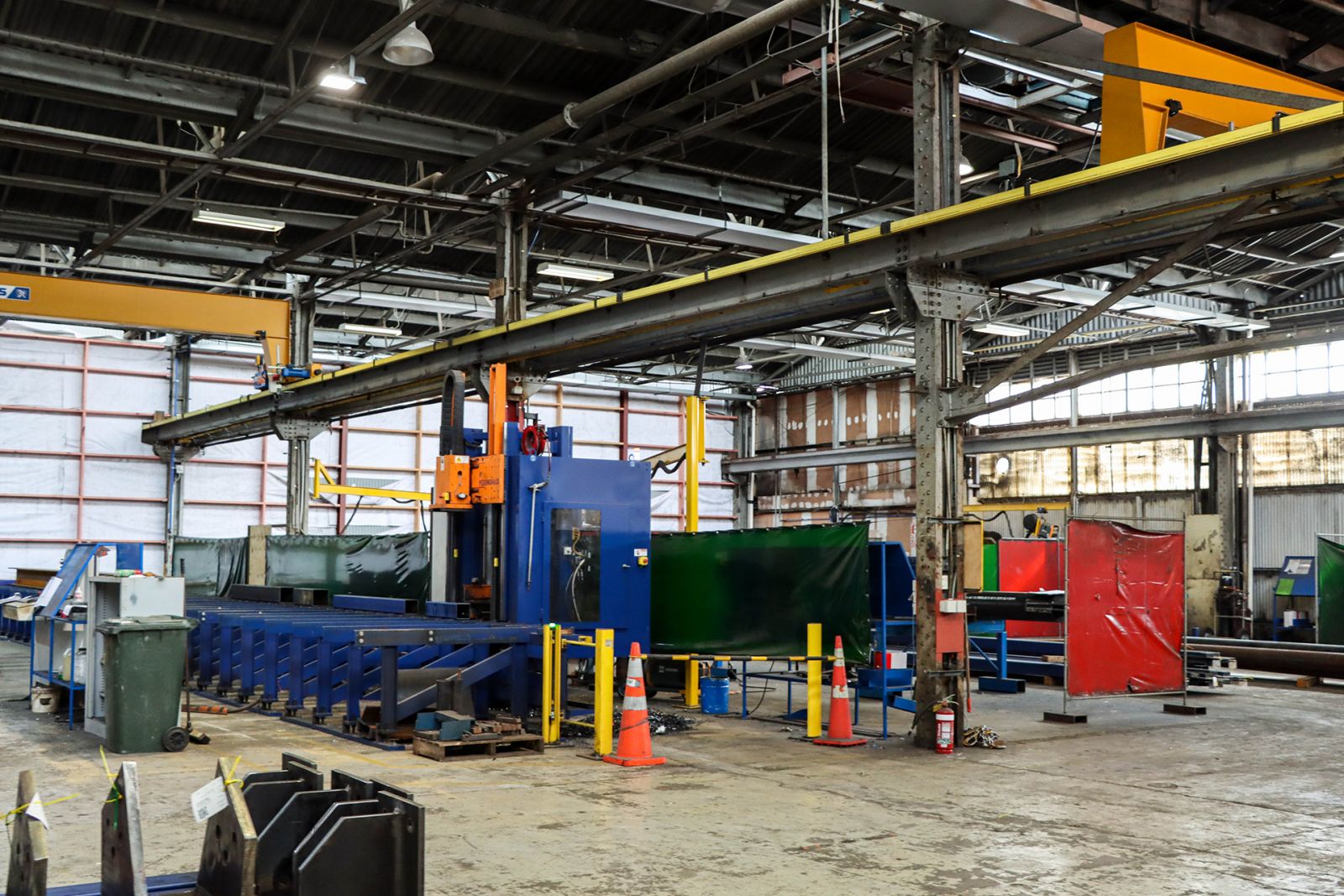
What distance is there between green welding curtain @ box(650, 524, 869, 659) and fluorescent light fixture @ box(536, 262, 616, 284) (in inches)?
256

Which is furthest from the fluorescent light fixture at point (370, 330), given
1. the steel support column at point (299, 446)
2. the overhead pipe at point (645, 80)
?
the overhead pipe at point (645, 80)

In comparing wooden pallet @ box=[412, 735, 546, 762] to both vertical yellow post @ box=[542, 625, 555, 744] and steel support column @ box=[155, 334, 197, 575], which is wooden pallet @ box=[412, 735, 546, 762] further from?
steel support column @ box=[155, 334, 197, 575]

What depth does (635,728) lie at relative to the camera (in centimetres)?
932

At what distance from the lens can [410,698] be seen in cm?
1027

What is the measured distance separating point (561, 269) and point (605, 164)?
4.43 meters

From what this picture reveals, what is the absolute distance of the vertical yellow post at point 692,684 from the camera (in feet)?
44.7

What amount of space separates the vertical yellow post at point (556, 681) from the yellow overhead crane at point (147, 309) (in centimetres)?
1158

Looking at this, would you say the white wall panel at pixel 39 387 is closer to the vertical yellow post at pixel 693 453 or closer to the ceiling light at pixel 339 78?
the ceiling light at pixel 339 78

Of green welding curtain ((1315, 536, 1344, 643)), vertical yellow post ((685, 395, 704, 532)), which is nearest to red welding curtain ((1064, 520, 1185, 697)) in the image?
vertical yellow post ((685, 395, 704, 532))

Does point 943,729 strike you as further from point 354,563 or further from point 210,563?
point 210,563

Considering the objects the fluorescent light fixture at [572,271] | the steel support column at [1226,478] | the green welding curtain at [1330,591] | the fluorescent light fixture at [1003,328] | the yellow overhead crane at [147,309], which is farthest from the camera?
the steel support column at [1226,478]

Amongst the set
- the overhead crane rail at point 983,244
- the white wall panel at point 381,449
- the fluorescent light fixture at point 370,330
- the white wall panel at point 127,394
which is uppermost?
the fluorescent light fixture at point 370,330

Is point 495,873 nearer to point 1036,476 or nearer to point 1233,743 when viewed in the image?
point 1233,743

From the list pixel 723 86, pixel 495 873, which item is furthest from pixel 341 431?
pixel 495 873
